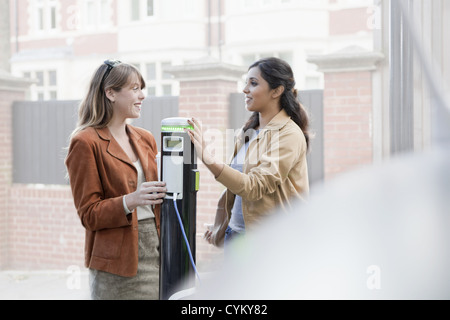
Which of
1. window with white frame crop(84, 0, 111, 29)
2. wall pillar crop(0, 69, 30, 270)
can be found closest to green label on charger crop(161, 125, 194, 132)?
wall pillar crop(0, 69, 30, 270)

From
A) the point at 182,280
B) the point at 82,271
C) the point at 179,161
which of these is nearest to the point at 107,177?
the point at 179,161

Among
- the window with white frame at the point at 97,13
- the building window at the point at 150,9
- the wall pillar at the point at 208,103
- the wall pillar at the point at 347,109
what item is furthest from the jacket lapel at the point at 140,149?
the window with white frame at the point at 97,13

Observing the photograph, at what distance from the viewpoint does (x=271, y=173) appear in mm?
1558

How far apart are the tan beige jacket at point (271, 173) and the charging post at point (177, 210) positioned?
10cm

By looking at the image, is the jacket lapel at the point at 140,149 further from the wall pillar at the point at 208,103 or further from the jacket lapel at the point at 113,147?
the wall pillar at the point at 208,103

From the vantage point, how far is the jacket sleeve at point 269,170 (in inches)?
59.8

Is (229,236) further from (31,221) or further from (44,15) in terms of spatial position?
(44,15)

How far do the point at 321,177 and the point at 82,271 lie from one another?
9.42 feet

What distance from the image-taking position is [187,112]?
17.3 ft

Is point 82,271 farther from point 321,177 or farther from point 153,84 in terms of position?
point 153,84

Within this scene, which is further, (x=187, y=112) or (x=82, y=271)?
(x=82, y=271)

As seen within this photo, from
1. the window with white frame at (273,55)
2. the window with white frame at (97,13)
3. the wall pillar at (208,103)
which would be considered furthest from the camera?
the window with white frame at (97,13)

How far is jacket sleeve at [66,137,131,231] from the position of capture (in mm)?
1575
